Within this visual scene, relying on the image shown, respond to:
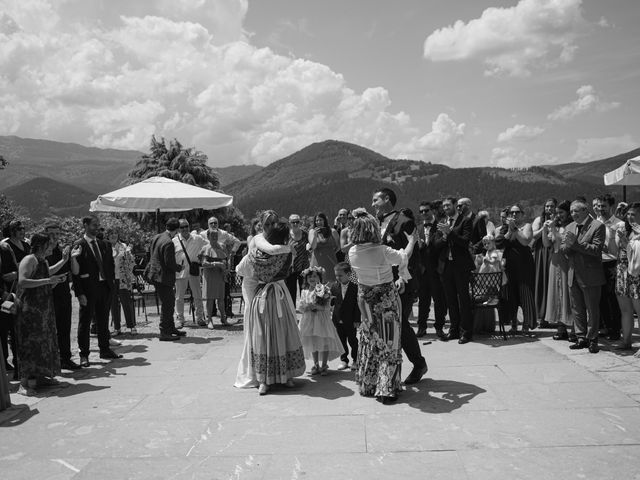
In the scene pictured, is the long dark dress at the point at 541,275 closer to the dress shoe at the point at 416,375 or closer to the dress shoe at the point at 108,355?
the dress shoe at the point at 416,375

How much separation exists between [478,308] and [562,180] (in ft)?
508

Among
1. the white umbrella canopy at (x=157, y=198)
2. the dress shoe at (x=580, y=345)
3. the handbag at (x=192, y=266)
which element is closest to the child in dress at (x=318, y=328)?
the dress shoe at (x=580, y=345)

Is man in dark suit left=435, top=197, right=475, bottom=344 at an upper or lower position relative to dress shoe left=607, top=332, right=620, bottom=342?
upper

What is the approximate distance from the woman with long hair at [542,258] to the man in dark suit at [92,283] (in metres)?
6.16

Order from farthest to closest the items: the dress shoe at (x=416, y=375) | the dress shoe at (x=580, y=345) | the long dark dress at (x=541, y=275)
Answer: the long dark dress at (x=541, y=275) < the dress shoe at (x=580, y=345) < the dress shoe at (x=416, y=375)

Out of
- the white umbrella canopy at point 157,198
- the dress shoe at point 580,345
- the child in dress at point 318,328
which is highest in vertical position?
the white umbrella canopy at point 157,198

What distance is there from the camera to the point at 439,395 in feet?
16.8

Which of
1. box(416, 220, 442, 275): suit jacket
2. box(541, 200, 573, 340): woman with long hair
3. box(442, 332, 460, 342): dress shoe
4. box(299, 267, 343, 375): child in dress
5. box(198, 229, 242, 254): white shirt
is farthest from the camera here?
box(198, 229, 242, 254): white shirt

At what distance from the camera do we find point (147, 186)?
33.5ft

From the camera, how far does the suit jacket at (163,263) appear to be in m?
8.38

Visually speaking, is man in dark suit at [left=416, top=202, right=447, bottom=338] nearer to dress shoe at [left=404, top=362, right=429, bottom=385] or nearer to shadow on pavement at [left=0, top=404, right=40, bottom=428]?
dress shoe at [left=404, top=362, right=429, bottom=385]

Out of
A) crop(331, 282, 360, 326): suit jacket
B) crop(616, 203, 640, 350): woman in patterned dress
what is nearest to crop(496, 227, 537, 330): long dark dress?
crop(616, 203, 640, 350): woman in patterned dress

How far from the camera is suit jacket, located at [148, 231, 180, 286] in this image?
838 cm

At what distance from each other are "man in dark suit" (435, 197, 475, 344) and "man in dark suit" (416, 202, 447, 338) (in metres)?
0.26
